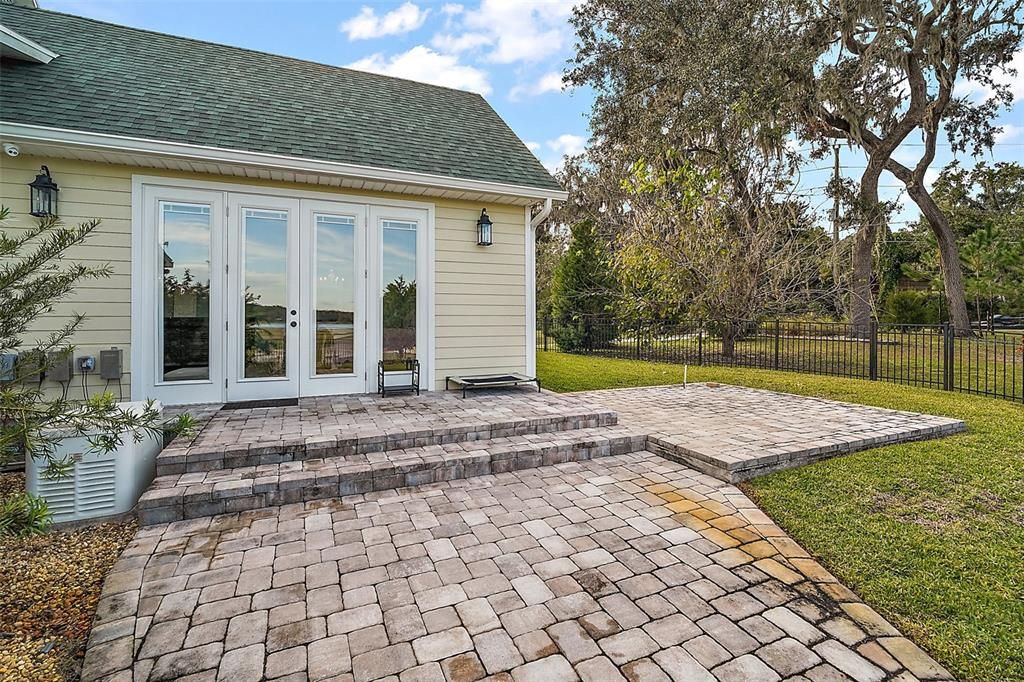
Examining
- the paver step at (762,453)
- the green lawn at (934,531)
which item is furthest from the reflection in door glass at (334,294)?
the green lawn at (934,531)

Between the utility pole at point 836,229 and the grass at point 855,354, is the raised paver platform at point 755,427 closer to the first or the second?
the grass at point 855,354

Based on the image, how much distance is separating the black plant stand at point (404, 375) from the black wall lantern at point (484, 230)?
1737mm

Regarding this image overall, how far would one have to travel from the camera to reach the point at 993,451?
4.53 meters

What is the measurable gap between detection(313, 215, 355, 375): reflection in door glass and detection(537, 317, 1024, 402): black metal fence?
26.6ft

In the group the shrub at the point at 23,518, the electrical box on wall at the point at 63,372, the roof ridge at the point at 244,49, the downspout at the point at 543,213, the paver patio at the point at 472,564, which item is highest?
the roof ridge at the point at 244,49

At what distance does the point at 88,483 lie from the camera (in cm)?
318

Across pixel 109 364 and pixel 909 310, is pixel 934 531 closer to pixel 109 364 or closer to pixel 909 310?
pixel 109 364

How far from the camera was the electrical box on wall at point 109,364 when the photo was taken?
15.9ft

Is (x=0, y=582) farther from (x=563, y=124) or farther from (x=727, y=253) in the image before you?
(x=563, y=124)

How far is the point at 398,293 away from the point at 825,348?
8.97 meters

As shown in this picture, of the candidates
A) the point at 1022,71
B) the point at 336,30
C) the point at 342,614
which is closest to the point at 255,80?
the point at 336,30

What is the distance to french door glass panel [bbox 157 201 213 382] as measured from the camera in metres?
5.15

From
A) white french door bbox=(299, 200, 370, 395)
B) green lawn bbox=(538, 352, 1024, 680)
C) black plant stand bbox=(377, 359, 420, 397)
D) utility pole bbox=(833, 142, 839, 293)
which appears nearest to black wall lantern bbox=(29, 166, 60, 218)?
white french door bbox=(299, 200, 370, 395)

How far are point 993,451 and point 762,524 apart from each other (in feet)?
10.4
